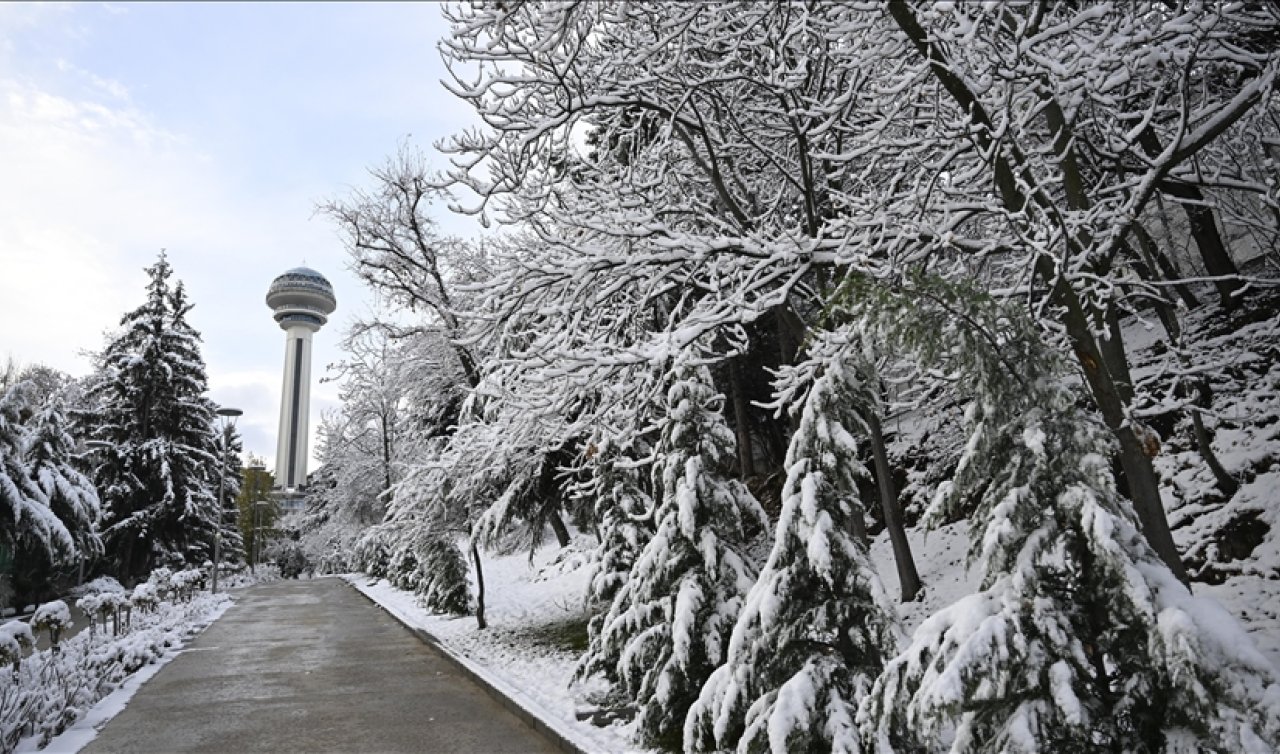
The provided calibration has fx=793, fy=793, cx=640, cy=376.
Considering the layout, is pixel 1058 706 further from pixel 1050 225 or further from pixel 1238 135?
pixel 1238 135

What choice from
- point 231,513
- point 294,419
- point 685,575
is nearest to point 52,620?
point 685,575

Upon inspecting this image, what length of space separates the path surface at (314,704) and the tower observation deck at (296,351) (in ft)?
312

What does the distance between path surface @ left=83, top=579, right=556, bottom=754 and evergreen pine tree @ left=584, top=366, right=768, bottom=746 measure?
1313 mm

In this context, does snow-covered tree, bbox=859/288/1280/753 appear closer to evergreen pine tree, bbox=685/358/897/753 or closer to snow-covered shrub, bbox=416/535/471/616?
evergreen pine tree, bbox=685/358/897/753

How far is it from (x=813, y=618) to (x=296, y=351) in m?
123

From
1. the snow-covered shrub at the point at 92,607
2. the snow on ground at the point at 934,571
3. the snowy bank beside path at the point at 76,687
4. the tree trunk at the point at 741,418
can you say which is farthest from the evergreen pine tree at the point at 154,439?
the snow on ground at the point at 934,571

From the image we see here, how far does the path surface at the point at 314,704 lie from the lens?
7.53m

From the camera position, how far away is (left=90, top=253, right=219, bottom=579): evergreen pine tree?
31328 millimetres

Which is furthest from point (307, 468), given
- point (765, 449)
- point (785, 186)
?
point (785, 186)

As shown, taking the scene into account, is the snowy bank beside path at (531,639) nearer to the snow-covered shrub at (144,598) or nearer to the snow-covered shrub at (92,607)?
the snow-covered shrub at (144,598)

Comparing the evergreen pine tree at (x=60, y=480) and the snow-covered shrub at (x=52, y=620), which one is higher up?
the evergreen pine tree at (x=60, y=480)

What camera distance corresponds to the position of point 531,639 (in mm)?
13094

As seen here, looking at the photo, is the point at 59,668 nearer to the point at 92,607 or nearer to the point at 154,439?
the point at 92,607

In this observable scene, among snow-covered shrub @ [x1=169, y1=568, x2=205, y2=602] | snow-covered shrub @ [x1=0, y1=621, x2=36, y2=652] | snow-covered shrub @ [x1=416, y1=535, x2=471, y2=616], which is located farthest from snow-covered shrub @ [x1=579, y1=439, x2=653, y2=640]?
snow-covered shrub @ [x1=169, y1=568, x2=205, y2=602]
